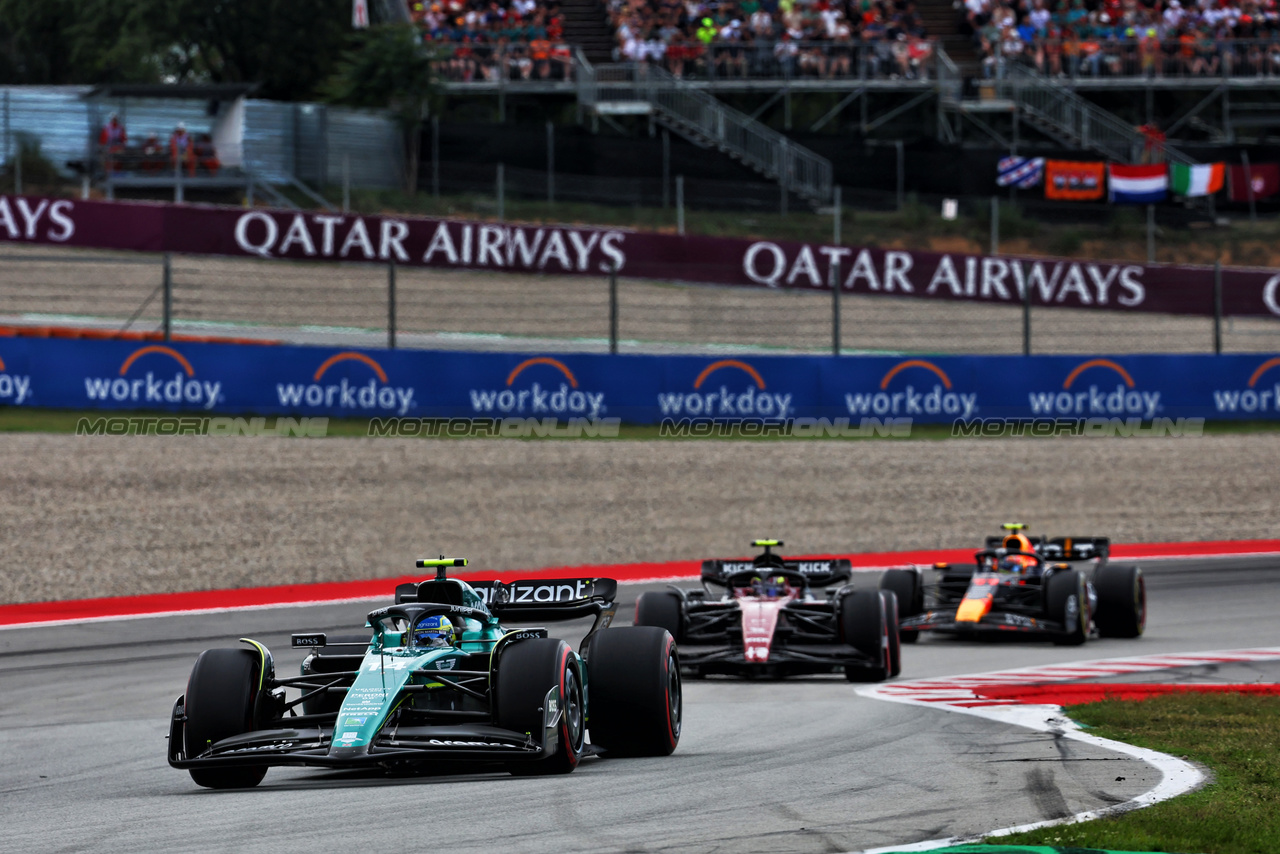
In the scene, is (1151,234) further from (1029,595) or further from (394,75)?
(1029,595)

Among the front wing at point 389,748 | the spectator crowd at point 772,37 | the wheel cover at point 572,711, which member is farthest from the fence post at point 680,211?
the front wing at point 389,748

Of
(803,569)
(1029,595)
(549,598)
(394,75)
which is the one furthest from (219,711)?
(394,75)

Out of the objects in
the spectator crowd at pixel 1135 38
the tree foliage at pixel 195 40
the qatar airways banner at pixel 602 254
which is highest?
the tree foliage at pixel 195 40

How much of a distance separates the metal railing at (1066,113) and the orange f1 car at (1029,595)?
22.2 metres

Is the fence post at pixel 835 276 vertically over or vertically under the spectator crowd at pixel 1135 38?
under

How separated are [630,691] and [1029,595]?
7669 millimetres

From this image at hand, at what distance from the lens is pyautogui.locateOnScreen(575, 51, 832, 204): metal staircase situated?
115 feet

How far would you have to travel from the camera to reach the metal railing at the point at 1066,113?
36531 millimetres

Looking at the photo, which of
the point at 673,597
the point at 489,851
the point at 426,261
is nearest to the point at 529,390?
the point at 426,261

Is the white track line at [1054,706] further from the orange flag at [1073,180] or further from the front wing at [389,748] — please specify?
the orange flag at [1073,180]
